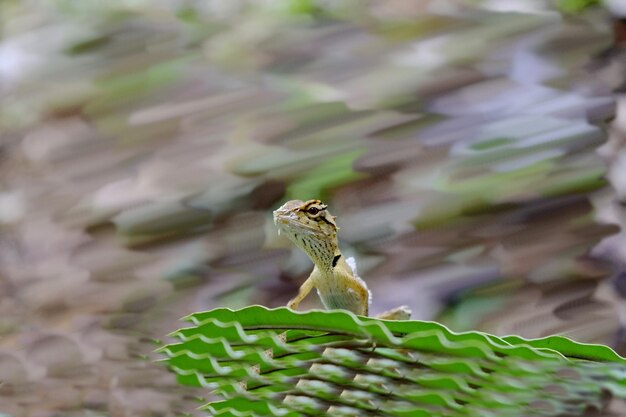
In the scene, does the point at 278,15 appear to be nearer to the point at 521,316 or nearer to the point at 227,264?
the point at 227,264

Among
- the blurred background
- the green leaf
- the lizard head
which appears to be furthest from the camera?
the blurred background

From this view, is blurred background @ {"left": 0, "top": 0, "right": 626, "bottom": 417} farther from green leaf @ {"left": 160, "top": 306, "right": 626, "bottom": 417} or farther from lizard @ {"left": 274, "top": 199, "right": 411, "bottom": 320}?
green leaf @ {"left": 160, "top": 306, "right": 626, "bottom": 417}

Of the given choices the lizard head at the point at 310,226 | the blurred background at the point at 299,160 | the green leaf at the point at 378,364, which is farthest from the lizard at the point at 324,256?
the blurred background at the point at 299,160

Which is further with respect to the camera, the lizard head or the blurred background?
the blurred background

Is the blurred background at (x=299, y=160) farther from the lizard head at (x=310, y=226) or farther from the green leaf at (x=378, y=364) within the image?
the green leaf at (x=378, y=364)

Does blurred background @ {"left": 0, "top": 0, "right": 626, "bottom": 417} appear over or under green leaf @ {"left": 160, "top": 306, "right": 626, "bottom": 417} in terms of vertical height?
under

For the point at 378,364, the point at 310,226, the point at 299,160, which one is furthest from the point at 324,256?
the point at 299,160

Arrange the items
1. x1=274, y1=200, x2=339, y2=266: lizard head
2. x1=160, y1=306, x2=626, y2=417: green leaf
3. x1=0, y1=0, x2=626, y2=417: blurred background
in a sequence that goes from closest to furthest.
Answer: x1=160, y1=306, x2=626, y2=417: green leaf
x1=274, y1=200, x2=339, y2=266: lizard head
x1=0, y1=0, x2=626, y2=417: blurred background

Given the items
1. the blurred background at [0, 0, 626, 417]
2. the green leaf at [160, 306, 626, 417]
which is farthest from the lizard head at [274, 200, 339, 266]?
the blurred background at [0, 0, 626, 417]

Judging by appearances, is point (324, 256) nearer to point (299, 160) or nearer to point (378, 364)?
point (378, 364)
